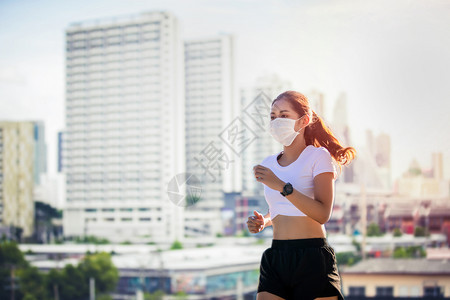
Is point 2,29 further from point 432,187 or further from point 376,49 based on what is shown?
point 432,187

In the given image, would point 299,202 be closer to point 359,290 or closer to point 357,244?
point 359,290

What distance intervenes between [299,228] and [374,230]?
1244 centimetres

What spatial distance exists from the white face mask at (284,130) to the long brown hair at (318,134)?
0.09 feet

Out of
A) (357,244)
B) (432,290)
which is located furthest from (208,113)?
(432,290)

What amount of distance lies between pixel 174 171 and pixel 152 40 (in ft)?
13.6

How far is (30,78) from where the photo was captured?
12.8 meters

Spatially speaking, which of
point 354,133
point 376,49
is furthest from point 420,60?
point 354,133

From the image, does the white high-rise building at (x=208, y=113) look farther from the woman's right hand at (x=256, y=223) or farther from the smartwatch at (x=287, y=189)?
the smartwatch at (x=287, y=189)

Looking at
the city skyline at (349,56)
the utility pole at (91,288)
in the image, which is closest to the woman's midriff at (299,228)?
the city skyline at (349,56)

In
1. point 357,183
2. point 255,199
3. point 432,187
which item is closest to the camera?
point 432,187

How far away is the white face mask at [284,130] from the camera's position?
2.92 ft

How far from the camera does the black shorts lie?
2.77 ft

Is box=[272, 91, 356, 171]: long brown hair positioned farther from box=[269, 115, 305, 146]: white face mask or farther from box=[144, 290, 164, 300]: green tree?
box=[144, 290, 164, 300]: green tree

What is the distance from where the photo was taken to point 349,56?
10695mm
